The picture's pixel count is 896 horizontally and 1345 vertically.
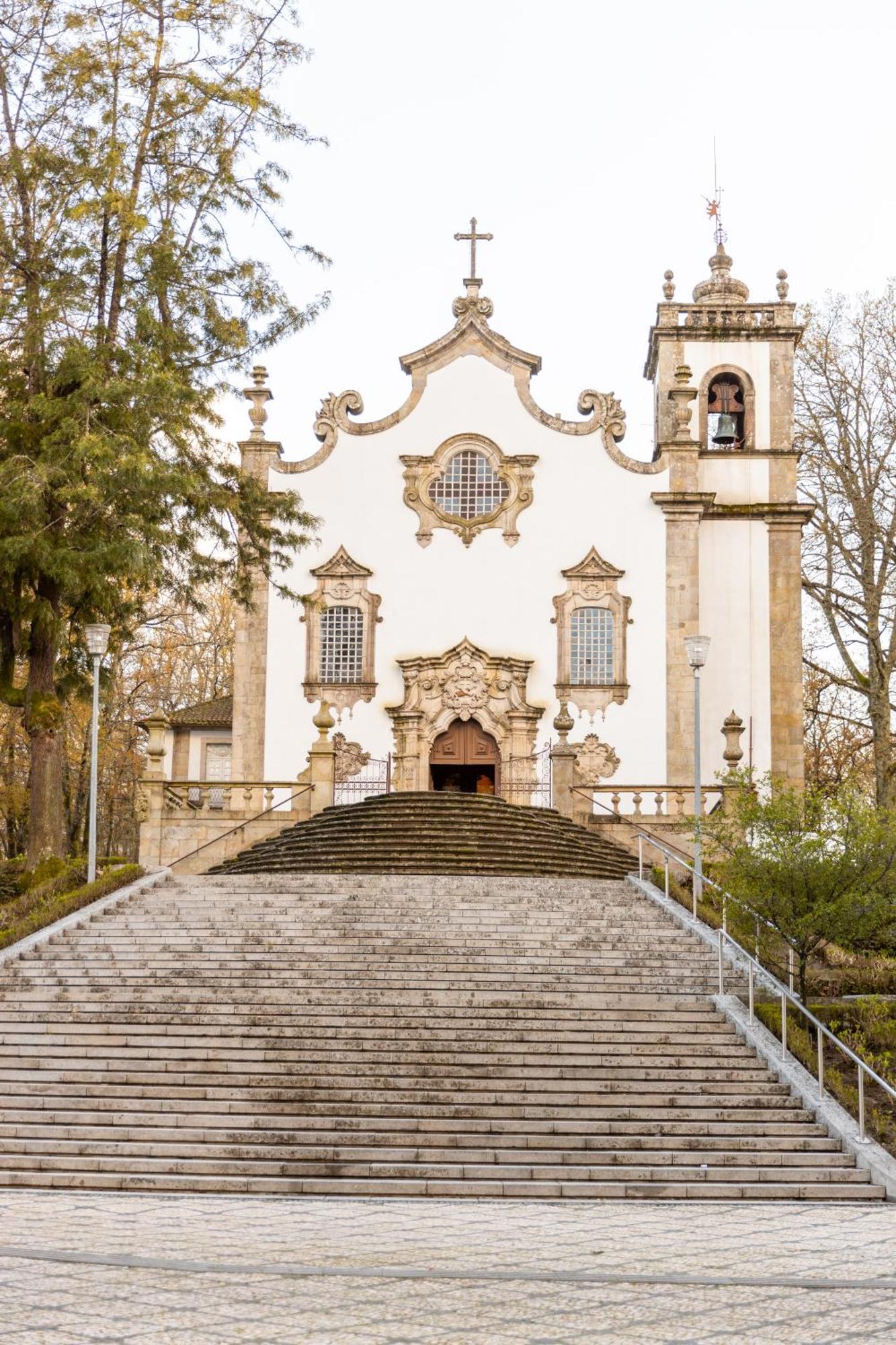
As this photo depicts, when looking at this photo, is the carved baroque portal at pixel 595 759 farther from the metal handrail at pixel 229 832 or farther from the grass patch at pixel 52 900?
the grass patch at pixel 52 900

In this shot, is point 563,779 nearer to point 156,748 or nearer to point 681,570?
point 681,570

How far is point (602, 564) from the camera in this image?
106ft

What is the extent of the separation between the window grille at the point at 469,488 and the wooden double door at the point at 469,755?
4274 mm

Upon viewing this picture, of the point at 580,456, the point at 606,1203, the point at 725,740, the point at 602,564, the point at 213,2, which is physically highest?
the point at 213,2

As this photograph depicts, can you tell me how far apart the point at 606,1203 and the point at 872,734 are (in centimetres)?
2365

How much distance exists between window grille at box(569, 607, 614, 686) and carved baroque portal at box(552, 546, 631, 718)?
13mm

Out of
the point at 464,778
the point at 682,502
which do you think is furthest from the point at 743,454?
the point at 464,778

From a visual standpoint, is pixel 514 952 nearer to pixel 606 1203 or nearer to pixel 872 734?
pixel 606 1203

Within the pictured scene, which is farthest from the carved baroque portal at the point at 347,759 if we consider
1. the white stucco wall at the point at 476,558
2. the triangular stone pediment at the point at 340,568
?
the triangular stone pediment at the point at 340,568

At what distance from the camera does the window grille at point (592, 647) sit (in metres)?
31.8

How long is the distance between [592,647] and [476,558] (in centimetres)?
282

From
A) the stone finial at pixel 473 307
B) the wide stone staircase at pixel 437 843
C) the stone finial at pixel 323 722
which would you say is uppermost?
the stone finial at pixel 473 307

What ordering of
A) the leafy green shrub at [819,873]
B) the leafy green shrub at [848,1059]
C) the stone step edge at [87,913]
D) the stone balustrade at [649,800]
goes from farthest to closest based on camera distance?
the stone balustrade at [649,800], the stone step edge at [87,913], the leafy green shrub at [819,873], the leafy green shrub at [848,1059]

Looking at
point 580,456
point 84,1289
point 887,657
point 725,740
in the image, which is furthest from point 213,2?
point 84,1289
